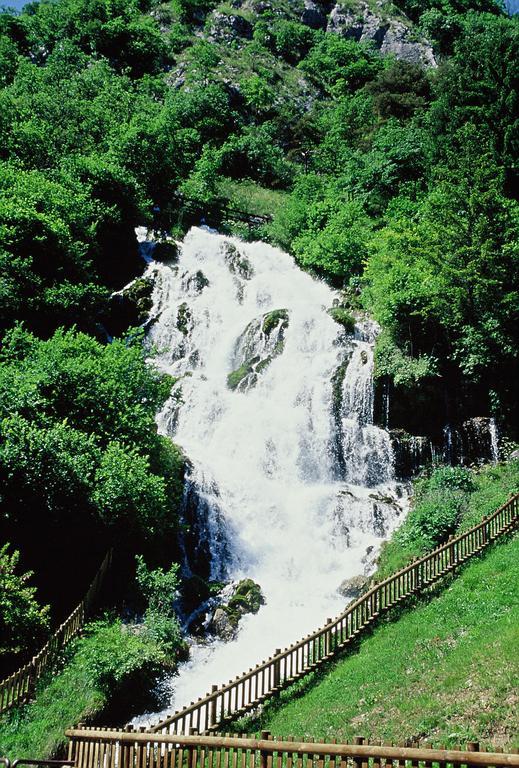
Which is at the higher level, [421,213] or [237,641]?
[421,213]

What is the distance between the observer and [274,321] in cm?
3031

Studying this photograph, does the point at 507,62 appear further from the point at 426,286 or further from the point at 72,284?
the point at 72,284

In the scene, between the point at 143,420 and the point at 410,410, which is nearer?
the point at 143,420

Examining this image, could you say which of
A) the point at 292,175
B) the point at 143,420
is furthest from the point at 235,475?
the point at 292,175

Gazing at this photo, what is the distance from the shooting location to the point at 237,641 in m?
16.4

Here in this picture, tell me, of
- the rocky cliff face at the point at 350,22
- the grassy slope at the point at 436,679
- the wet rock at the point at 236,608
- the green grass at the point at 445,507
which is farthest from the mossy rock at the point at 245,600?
the rocky cliff face at the point at 350,22

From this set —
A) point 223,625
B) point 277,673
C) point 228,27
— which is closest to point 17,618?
point 223,625

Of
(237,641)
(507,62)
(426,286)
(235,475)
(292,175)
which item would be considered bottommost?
(237,641)

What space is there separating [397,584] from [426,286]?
602 inches

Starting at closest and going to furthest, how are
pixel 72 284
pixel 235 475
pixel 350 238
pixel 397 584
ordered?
pixel 397 584 < pixel 235 475 < pixel 72 284 < pixel 350 238

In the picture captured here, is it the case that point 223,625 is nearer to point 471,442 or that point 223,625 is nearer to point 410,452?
point 410,452

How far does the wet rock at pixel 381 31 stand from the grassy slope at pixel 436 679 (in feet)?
236

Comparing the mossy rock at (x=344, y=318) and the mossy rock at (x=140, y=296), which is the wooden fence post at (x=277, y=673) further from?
the mossy rock at (x=140, y=296)

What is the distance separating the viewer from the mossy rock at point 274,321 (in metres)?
30.0
